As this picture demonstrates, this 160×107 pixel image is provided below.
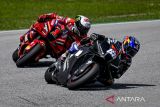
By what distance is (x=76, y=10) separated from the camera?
3047 centimetres

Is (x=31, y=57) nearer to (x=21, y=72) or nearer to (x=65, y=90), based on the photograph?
(x=21, y=72)

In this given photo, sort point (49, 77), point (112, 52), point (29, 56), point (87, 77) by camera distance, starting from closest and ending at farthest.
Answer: point (87, 77)
point (112, 52)
point (49, 77)
point (29, 56)

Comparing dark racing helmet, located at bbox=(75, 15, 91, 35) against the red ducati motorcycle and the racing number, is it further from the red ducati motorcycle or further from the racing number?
the red ducati motorcycle

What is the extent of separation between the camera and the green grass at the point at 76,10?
86.4 ft

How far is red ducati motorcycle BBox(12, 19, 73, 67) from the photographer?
1324cm

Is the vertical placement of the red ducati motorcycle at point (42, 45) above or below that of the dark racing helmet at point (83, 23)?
below

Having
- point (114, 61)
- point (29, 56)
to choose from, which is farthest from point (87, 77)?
point (29, 56)

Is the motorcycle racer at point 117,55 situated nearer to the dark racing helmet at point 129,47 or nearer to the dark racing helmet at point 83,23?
the dark racing helmet at point 129,47

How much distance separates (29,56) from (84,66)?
3.55m

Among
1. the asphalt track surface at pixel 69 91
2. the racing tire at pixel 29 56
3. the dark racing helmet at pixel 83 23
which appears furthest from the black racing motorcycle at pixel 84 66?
the racing tire at pixel 29 56

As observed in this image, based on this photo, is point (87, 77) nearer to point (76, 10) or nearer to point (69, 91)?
point (69, 91)

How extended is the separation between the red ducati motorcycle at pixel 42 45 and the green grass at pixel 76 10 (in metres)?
9.11

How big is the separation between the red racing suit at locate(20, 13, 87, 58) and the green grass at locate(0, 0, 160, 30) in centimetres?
904

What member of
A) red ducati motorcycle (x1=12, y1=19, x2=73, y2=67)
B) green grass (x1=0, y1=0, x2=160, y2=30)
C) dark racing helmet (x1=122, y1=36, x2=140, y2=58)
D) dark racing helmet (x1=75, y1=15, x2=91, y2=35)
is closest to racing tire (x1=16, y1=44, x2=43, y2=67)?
red ducati motorcycle (x1=12, y1=19, x2=73, y2=67)
